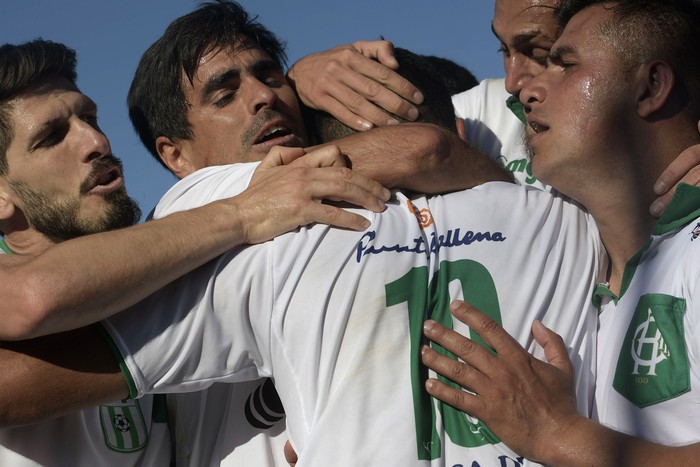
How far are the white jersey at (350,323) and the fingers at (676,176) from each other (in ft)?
1.62

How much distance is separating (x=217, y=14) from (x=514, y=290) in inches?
101

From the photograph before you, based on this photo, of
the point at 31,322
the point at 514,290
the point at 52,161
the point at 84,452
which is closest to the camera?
the point at 31,322

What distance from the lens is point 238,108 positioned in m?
4.30

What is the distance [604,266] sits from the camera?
3158 mm

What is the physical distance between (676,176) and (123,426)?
2164 millimetres

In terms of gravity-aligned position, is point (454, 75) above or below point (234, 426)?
above

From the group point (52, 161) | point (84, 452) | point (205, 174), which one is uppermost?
point (52, 161)

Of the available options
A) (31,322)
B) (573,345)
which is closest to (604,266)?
(573,345)

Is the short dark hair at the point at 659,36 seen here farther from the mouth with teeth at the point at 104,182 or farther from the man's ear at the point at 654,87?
the mouth with teeth at the point at 104,182

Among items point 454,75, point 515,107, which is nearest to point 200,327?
point 515,107

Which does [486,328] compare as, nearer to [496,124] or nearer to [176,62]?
[496,124]

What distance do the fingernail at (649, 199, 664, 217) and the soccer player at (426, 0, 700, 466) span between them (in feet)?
0.28

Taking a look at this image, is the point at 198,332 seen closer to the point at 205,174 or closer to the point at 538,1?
the point at 205,174

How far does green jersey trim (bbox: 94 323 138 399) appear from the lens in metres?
2.57
